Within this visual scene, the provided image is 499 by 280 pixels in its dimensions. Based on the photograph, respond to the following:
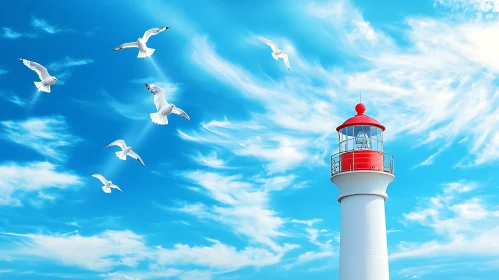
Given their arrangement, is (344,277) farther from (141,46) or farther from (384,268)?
(141,46)

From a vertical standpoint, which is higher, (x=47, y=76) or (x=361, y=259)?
(x=47, y=76)

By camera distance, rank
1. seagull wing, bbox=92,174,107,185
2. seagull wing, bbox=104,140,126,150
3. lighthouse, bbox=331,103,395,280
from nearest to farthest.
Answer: lighthouse, bbox=331,103,395,280 → seagull wing, bbox=104,140,126,150 → seagull wing, bbox=92,174,107,185

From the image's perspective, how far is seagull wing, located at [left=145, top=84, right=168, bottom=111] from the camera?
26734 millimetres

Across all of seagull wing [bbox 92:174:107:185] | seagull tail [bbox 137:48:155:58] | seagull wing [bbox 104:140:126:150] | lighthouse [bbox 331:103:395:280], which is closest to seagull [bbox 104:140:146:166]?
seagull wing [bbox 104:140:126:150]

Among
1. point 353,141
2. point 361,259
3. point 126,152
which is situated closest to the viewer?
point 361,259

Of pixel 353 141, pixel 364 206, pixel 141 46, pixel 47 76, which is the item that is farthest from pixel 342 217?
pixel 47 76

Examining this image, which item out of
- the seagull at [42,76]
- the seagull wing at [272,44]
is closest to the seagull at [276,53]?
the seagull wing at [272,44]

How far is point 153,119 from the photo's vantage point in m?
26.9

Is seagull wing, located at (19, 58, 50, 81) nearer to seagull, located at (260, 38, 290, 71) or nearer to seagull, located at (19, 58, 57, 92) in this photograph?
seagull, located at (19, 58, 57, 92)

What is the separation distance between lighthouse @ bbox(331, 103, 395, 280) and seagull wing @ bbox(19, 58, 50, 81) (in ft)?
38.3

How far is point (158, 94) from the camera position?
2680cm

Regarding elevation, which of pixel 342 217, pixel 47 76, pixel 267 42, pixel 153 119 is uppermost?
pixel 267 42

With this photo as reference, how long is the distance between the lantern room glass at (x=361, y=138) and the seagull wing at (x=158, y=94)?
23.7ft

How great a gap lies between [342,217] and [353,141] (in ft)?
10.2
